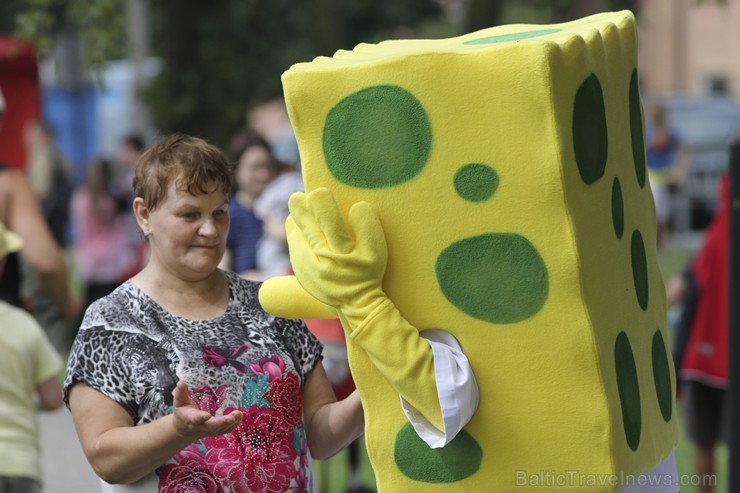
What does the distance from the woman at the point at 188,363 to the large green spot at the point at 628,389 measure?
61 centimetres

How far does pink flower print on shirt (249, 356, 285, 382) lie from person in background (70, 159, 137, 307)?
28.1 feet

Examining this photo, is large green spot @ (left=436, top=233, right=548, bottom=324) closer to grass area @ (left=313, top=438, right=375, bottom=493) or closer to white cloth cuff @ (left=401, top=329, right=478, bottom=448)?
white cloth cuff @ (left=401, top=329, right=478, bottom=448)

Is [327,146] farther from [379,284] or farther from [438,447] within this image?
[438,447]

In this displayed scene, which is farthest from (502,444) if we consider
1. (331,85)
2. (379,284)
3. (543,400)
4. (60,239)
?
(60,239)

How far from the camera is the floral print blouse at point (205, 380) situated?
2986 mm

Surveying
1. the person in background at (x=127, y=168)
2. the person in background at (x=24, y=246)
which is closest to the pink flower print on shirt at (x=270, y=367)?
the person in background at (x=24, y=246)

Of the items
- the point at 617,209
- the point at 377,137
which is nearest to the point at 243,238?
the point at 617,209

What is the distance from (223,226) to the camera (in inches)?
123

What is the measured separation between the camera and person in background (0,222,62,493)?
4008mm

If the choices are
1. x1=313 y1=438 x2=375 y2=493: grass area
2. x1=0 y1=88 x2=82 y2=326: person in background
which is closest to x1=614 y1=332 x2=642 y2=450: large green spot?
x1=0 y1=88 x2=82 y2=326: person in background

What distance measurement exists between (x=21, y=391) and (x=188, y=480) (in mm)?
1239

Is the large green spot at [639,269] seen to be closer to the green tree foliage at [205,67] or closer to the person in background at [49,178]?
the green tree foliage at [205,67]

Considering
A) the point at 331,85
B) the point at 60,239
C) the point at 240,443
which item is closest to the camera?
the point at 331,85

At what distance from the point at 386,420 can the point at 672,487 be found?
0.80 metres
